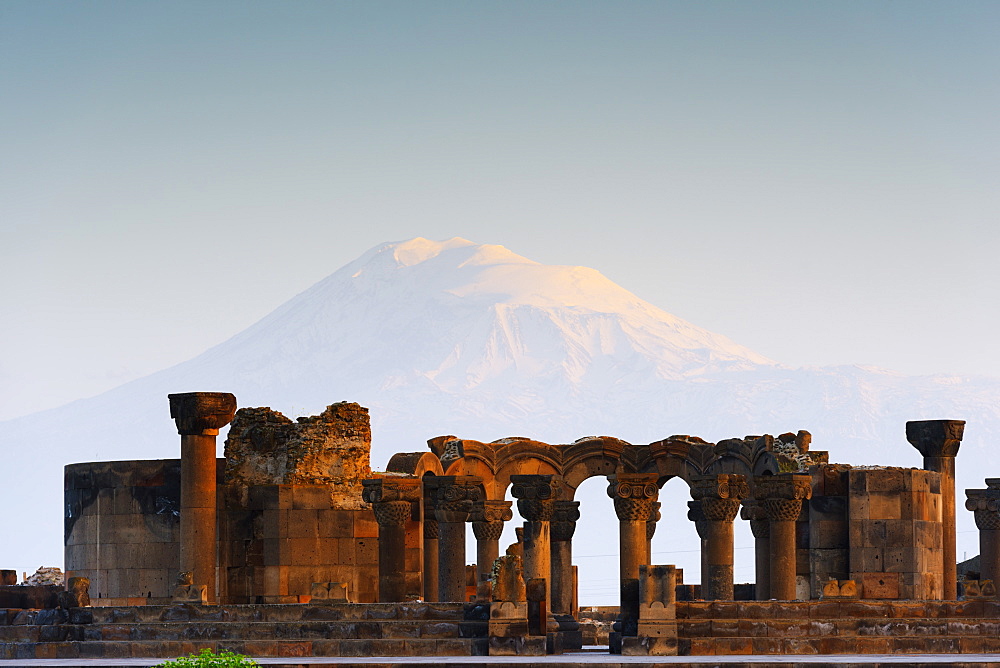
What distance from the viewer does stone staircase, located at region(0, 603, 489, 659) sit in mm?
25062

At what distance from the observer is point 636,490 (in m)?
30.3

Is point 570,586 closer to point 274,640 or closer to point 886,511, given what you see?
point 886,511

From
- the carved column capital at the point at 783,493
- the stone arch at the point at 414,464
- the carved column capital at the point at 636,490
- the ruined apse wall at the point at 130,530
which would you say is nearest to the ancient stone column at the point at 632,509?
the carved column capital at the point at 636,490

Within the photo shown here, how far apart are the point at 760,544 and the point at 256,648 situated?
11285 mm

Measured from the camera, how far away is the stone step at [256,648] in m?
24.9

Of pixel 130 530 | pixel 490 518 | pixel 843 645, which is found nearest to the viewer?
pixel 843 645

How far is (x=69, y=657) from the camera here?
1017 inches

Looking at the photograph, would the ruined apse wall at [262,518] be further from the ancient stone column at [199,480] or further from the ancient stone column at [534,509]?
the ancient stone column at [534,509]

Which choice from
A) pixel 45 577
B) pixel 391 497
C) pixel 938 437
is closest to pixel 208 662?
pixel 391 497

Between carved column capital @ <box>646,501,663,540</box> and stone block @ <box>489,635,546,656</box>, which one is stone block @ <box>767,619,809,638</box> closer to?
stone block @ <box>489,635,546,656</box>

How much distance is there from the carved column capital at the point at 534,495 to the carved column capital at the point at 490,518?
2344 mm

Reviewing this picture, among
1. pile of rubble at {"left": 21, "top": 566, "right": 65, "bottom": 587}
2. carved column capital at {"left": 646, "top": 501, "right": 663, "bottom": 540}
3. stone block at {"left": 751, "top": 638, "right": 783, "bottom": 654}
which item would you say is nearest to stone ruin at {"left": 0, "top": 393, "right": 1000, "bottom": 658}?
stone block at {"left": 751, "top": 638, "right": 783, "bottom": 654}

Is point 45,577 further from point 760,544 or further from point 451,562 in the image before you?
point 760,544

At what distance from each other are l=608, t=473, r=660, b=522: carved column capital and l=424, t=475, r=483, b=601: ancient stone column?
2.45 meters
